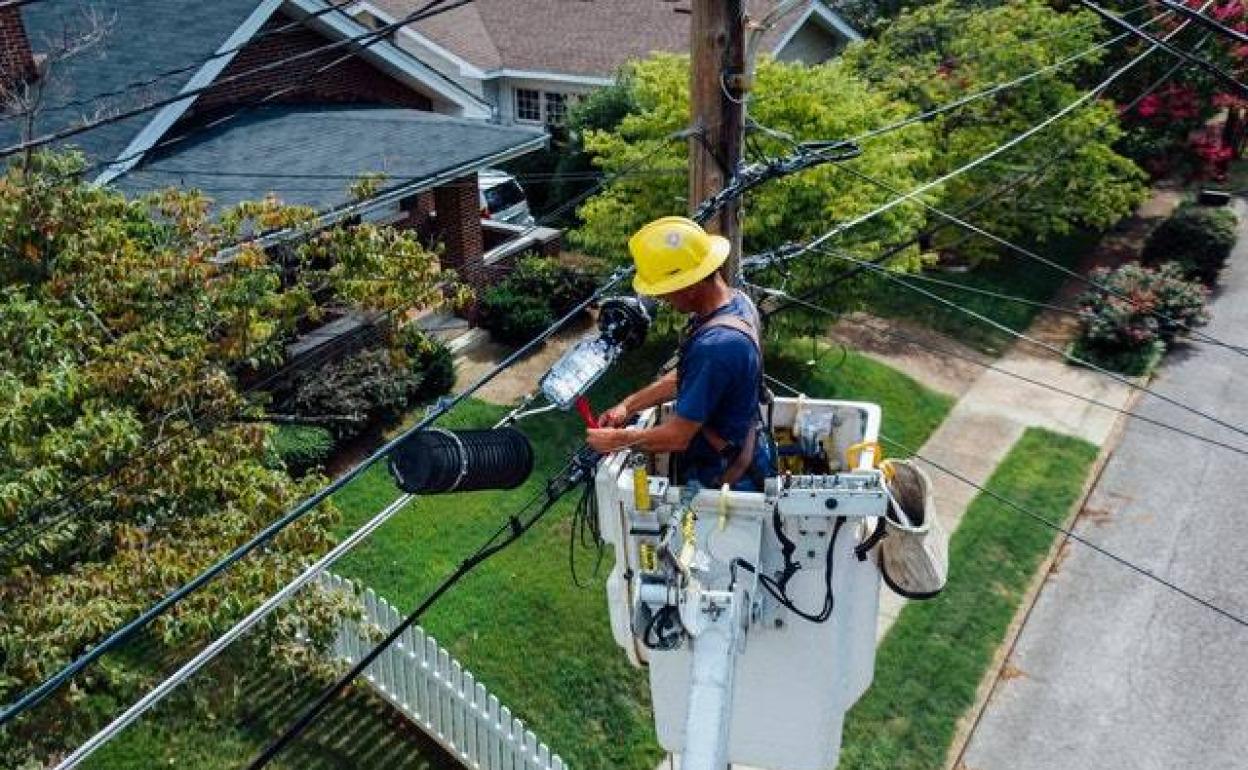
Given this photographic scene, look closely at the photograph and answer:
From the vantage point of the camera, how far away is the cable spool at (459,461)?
4656 millimetres

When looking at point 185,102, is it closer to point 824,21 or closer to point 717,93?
point 717,93

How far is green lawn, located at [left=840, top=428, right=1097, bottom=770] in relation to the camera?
1045cm

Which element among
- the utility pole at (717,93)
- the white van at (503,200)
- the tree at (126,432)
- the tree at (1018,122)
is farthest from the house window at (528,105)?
the utility pole at (717,93)

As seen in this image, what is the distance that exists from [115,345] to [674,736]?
468 cm

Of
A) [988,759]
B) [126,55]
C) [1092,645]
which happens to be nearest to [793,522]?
[988,759]

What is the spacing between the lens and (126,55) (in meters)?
15.3

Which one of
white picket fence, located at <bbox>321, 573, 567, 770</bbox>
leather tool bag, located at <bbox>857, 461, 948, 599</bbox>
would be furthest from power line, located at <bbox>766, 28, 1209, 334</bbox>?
white picket fence, located at <bbox>321, 573, 567, 770</bbox>

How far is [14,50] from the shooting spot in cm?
1437

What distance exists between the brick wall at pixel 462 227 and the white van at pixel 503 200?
3.07m

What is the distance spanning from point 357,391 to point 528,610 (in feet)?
11.9

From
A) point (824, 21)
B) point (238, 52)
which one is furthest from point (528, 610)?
point (824, 21)

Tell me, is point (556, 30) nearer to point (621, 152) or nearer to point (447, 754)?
point (621, 152)

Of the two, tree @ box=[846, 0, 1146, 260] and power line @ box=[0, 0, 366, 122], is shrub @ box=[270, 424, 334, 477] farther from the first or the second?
tree @ box=[846, 0, 1146, 260]

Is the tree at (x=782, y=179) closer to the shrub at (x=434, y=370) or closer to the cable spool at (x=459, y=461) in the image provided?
the shrub at (x=434, y=370)
